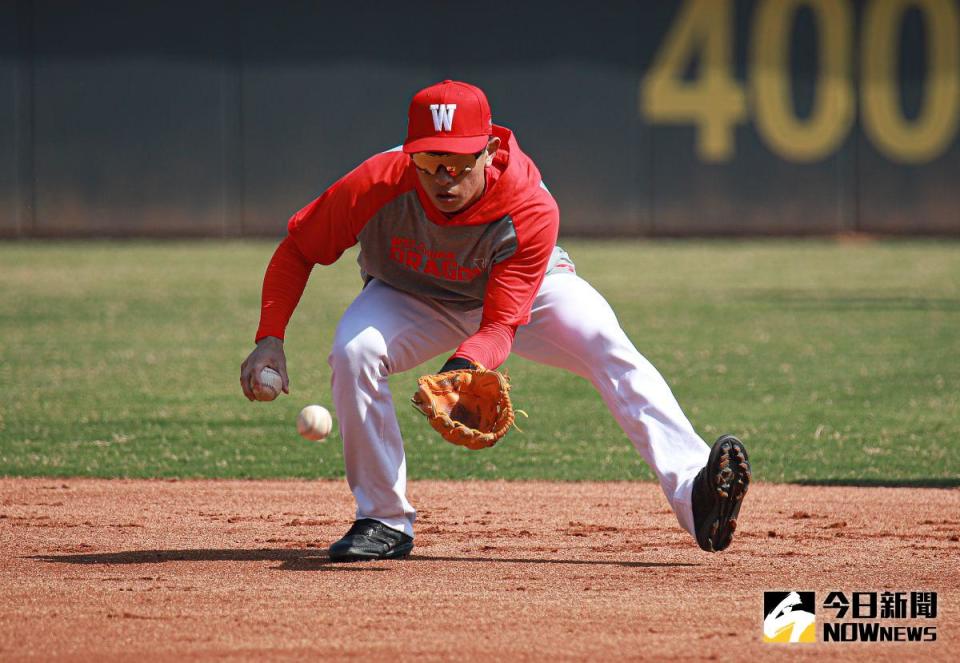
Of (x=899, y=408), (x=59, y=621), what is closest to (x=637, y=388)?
(x=59, y=621)

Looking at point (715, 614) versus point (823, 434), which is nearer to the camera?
point (715, 614)

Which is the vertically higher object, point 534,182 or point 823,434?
point 534,182

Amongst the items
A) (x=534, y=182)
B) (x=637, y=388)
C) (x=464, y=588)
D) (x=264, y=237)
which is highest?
(x=534, y=182)

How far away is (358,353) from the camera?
4512 millimetres

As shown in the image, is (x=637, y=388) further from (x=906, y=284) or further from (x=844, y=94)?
(x=844, y=94)

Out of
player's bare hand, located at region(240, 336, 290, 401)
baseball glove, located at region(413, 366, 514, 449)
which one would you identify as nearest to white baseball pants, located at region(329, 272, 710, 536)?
player's bare hand, located at region(240, 336, 290, 401)

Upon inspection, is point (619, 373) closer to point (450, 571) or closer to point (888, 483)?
point (450, 571)

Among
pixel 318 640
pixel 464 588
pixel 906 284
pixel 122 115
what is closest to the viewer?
pixel 318 640

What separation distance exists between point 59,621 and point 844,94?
1992 cm

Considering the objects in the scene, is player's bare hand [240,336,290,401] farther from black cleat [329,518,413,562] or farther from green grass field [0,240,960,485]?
green grass field [0,240,960,485]

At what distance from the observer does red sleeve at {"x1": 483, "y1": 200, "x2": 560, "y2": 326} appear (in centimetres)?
440

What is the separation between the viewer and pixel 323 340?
11.5 metres

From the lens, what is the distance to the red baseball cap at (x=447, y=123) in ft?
14.0

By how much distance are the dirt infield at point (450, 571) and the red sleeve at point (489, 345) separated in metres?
0.67
